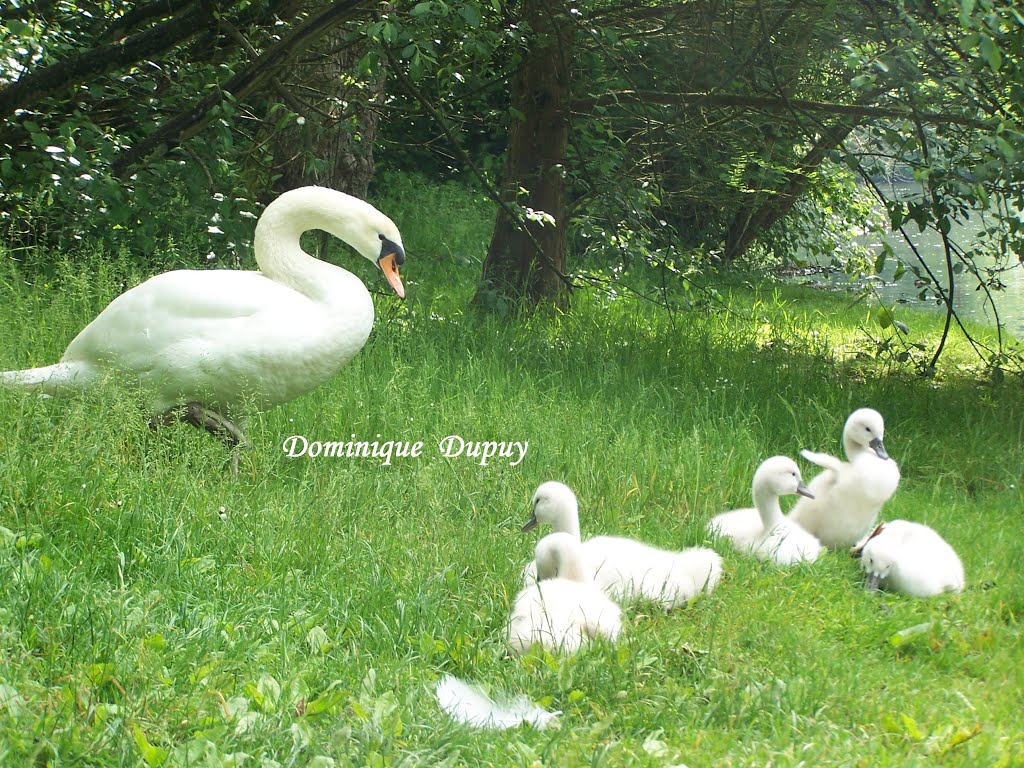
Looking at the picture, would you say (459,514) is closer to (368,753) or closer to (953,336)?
(368,753)

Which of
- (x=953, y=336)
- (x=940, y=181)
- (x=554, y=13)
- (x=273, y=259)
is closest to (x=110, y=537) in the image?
(x=273, y=259)

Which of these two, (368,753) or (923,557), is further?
(923,557)

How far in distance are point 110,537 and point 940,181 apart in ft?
14.3

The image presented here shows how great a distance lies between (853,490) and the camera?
4.51 meters

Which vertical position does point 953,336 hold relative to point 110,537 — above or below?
above

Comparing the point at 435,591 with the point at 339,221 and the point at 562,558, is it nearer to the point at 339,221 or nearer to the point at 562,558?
the point at 562,558

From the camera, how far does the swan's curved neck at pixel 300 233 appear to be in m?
→ 4.82

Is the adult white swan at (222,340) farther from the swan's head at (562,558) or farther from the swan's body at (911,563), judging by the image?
the swan's body at (911,563)

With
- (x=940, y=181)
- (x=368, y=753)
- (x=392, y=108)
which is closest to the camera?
(x=368, y=753)

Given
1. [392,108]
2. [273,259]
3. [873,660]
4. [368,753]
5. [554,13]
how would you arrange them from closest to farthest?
1. [368,753]
2. [873,660]
3. [273,259]
4. [554,13]
5. [392,108]

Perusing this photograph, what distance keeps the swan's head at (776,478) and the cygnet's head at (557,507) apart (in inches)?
30.8

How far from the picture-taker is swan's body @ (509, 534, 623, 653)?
10.7 ft

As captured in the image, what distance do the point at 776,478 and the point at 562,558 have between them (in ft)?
3.85

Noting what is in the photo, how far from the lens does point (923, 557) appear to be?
13.1ft
